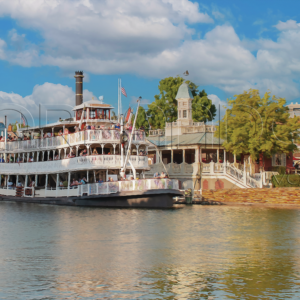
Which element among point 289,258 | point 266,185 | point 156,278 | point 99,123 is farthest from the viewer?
point 266,185

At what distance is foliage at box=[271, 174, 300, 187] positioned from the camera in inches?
1784

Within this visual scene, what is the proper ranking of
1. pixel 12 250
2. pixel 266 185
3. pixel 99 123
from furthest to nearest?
pixel 266 185, pixel 99 123, pixel 12 250

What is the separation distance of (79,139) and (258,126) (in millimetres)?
17311

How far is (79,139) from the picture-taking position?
139 ft

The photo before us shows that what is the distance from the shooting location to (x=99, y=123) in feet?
147

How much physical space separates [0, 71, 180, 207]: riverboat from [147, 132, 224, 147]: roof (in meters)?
10.6

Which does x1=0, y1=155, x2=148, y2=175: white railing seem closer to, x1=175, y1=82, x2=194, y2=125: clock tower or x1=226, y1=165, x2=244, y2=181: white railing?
x1=226, y1=165, x2=244, y2=181: white railing

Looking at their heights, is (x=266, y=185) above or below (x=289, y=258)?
above

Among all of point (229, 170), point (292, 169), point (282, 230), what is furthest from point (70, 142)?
point (292, 169)

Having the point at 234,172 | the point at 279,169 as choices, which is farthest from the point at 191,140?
the point at 279,169

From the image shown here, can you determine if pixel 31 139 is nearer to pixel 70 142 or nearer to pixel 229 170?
pixel 70 142

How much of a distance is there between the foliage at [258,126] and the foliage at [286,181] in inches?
117

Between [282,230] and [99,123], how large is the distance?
2262 centimetres

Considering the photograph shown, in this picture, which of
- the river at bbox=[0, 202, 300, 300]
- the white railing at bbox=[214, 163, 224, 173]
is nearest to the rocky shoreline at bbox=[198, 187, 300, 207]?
the white railing at bbox=[214, 163, 224, 173]
